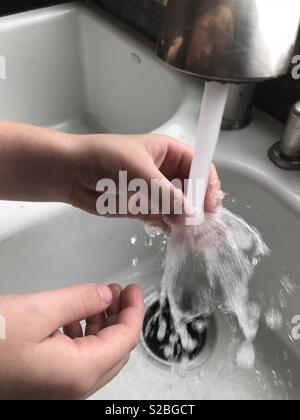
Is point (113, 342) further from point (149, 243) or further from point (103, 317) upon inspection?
point (149, 243)

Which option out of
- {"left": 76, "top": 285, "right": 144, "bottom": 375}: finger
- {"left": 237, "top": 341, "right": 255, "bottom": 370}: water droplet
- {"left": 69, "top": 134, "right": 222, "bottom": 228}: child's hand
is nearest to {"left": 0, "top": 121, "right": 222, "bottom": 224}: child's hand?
{"left": 69, "top": 134, "right": 222, "bottom": 228}: child's hand

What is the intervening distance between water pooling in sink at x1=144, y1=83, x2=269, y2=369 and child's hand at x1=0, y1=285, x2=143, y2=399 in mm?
140

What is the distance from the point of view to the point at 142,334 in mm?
594

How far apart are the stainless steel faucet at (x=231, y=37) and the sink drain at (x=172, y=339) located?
15.5 inches

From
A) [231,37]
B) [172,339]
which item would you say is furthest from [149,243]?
[231,37]

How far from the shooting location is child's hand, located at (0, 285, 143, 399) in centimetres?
32

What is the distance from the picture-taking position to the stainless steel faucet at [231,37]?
26 centimetres

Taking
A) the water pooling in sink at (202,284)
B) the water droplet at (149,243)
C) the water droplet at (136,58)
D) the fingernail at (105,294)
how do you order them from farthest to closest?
the water droplet at (136,58), the water droplet at (149,243), the water pooling in sink at (202,284), the fingernail at (105,294)

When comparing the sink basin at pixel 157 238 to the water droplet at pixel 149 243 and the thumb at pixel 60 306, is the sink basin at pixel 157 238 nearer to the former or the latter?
the water droplet at pixel 149 243

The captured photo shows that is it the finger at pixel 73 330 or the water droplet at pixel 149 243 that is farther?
the water droplet at pixel 149 243

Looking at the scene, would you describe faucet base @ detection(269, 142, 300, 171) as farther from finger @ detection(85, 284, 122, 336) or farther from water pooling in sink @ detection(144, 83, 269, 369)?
→ finger @ detection(85, 284, 122, 336)

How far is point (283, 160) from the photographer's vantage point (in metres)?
0.51

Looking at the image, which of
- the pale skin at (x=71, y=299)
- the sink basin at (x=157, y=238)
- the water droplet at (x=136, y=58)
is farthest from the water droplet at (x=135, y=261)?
the water droplet at (x=136, y=58)

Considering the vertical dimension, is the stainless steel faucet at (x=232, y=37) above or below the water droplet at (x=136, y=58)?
above
